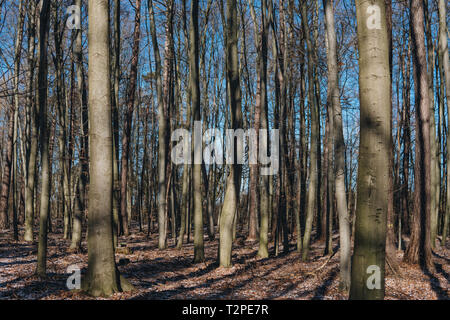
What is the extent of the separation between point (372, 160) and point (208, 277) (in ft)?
17.4

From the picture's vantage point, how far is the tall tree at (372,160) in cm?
344

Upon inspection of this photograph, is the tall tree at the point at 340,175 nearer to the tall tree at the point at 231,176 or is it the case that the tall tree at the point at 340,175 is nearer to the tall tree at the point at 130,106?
the tall tree at the point at 231,176

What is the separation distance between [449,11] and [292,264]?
13.8 metres

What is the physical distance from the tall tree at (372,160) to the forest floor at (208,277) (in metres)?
2.80

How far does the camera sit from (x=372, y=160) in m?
3.47

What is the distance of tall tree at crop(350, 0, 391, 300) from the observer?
344 centimetres

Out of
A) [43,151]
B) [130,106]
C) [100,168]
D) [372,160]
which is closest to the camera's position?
[372,160]

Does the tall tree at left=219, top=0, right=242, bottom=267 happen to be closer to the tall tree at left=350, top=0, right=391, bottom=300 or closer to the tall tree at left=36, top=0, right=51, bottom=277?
the tall tree at left=36, top=0, right=51, bottom=277

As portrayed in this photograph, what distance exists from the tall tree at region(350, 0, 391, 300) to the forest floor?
2801 mm

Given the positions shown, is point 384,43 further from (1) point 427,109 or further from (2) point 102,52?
(1) point 427,109

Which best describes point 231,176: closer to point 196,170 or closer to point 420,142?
point 196,170

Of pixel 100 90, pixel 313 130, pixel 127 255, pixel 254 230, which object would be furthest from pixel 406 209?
pixel 100 90

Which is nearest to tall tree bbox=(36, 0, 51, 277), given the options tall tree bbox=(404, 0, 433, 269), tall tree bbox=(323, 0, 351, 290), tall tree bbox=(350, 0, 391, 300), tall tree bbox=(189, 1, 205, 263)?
tall tree bbox=(189, 1, 205, 263)

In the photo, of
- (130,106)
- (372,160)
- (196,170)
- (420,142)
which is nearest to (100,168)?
(372,160)
